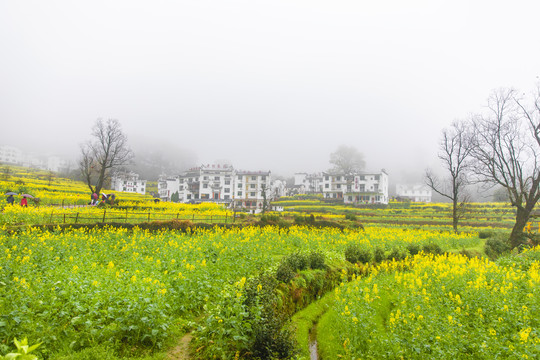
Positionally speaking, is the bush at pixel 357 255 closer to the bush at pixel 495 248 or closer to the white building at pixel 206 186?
the bush at pixel 495 248

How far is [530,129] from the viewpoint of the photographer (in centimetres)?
2136

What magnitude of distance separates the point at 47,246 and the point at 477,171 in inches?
1115

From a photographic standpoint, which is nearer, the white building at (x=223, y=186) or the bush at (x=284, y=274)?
the bush at (x=284, y=274)

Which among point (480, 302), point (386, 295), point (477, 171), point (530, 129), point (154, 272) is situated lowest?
point (386, 295)

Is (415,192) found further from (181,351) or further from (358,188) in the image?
(181,351)

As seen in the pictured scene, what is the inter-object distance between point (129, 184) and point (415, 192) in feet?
285

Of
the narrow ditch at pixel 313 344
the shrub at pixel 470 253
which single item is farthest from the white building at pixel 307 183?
the narrow ditch at pixel 313 344

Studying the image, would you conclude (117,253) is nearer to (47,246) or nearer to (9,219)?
(47,246)

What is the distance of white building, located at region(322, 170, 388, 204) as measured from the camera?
242 feet

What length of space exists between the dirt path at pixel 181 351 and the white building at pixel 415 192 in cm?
9794

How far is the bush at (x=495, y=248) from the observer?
1945 centimetres

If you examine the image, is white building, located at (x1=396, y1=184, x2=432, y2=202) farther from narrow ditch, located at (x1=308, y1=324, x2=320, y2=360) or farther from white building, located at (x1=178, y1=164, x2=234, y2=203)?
narrow ditch, located at (x1=308, y1=324, x2=320, y2=360)

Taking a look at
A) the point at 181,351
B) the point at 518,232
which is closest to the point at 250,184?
the point at 518,232

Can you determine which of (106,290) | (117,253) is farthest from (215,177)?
(106,290)
